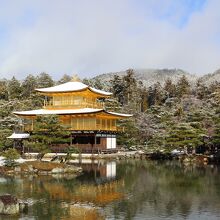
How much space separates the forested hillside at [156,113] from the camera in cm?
4350

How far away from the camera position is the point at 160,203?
1970cm

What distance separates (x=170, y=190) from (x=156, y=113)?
152 feet

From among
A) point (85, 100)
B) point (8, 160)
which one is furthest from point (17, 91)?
point (8, 160)

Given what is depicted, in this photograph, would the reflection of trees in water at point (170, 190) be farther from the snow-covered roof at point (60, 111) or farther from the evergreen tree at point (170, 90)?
the evergreen tree at point (170, 90)

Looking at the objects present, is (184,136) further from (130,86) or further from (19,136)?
(130,86)

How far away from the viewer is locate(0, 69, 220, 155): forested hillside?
43500mm

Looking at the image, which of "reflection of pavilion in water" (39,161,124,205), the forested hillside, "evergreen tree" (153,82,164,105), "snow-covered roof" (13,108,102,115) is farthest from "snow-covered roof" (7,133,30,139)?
"evergreen tree" (153,82,164,105)

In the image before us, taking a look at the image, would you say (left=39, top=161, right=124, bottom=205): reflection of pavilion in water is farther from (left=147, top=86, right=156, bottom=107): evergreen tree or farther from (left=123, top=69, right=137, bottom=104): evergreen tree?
(left=147, top=86, right=156, bottom=107): evergreen tree

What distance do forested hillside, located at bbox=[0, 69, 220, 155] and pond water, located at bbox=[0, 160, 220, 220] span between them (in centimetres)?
932

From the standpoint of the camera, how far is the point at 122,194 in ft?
73.2

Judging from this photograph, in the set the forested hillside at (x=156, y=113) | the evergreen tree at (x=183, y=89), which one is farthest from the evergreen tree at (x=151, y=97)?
the evergreen tree at (x=183, y=89)

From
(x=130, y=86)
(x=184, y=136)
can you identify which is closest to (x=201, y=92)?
(x=130, y=86)

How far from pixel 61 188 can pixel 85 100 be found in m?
30.3

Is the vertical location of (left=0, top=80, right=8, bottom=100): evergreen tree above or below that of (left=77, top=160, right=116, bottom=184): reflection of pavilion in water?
above
